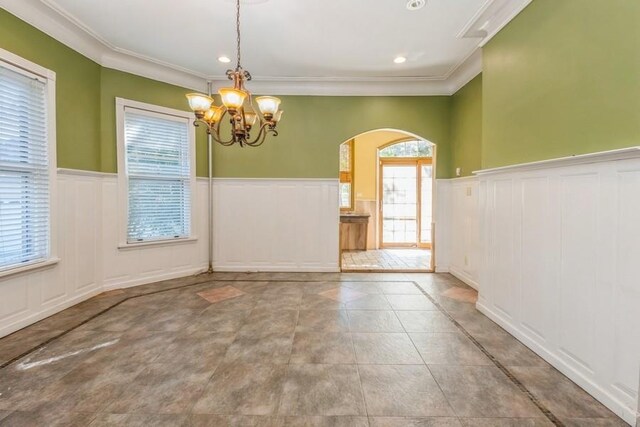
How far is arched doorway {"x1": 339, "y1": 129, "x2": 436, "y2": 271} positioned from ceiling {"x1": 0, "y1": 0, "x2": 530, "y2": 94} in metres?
2.68

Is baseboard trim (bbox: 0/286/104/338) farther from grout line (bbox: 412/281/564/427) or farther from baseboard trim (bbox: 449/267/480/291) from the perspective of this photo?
baseboard trim (bbox: 449/267/480/291)

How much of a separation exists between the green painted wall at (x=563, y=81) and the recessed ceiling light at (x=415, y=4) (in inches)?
33.2

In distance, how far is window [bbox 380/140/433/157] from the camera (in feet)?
23.7

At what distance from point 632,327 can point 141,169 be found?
16.6 feet

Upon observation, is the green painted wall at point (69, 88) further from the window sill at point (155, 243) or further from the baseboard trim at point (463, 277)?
the baseboard trim at point (463, 277)

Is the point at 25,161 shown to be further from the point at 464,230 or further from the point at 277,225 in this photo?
the point at 464,230

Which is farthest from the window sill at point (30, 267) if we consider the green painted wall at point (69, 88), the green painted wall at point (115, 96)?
the green painted wall at point (115, 96)

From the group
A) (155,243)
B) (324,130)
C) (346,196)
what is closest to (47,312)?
(155,243)

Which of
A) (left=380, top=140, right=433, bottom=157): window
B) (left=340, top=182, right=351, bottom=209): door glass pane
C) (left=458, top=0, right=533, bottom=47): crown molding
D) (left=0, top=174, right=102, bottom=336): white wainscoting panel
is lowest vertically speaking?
(left=0, top=174, right=102, bottom=336): white wainscoting panel

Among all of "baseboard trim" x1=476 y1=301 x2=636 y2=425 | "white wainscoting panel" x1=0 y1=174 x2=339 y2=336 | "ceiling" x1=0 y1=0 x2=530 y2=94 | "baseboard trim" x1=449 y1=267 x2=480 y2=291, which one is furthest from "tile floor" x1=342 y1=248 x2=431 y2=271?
"ceiling" x1=0 y1=0 x2=530 y2=94

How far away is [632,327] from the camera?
1.63 meters

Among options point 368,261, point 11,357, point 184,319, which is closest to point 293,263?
point 368,261

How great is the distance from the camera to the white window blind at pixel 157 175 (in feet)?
12.9

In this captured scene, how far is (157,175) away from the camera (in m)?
4.09
